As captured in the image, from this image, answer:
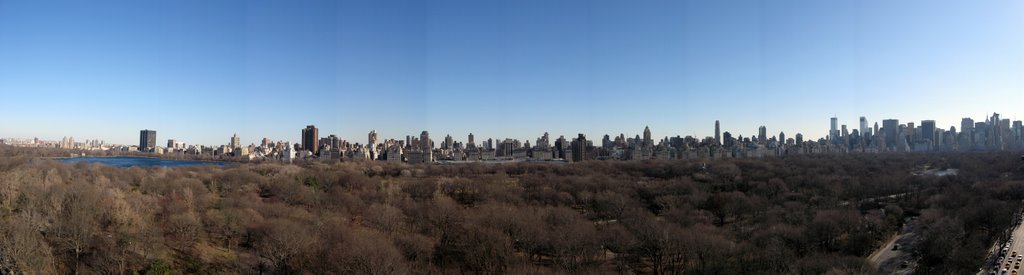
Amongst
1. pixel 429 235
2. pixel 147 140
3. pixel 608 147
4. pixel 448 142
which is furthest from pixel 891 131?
pixel 147 140

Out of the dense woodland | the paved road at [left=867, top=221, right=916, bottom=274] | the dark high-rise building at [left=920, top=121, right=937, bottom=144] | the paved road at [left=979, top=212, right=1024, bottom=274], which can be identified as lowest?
the paved road at [left=867, top=221, right=916, bottom=274]

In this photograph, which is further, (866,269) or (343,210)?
(343,210)

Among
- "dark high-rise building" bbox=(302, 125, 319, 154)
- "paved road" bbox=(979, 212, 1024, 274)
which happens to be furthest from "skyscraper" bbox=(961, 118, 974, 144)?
"dark high-rise building" bbox=(302, 125, 319, 154)

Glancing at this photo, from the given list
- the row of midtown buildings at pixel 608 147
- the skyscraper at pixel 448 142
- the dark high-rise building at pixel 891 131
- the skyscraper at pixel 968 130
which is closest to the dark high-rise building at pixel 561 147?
the row of midtown buildings at pixel 608 147

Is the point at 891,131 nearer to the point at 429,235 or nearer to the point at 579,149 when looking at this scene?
the point at 579,149

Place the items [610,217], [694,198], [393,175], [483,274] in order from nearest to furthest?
[483,274] < [610,217] < [694,198] < [393,175]

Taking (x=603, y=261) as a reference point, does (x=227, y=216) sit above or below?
above

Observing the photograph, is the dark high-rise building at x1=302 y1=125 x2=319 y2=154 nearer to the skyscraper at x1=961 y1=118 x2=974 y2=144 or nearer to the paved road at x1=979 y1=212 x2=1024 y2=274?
the paved road at x1=979 y1=212 x2=1024 y2=274

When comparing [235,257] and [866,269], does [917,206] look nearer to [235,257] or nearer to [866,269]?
[866,269]

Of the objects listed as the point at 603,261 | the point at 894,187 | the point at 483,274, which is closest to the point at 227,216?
the point at 483,274

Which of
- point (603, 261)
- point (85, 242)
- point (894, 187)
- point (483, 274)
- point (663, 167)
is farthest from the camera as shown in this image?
point (663, 167)
